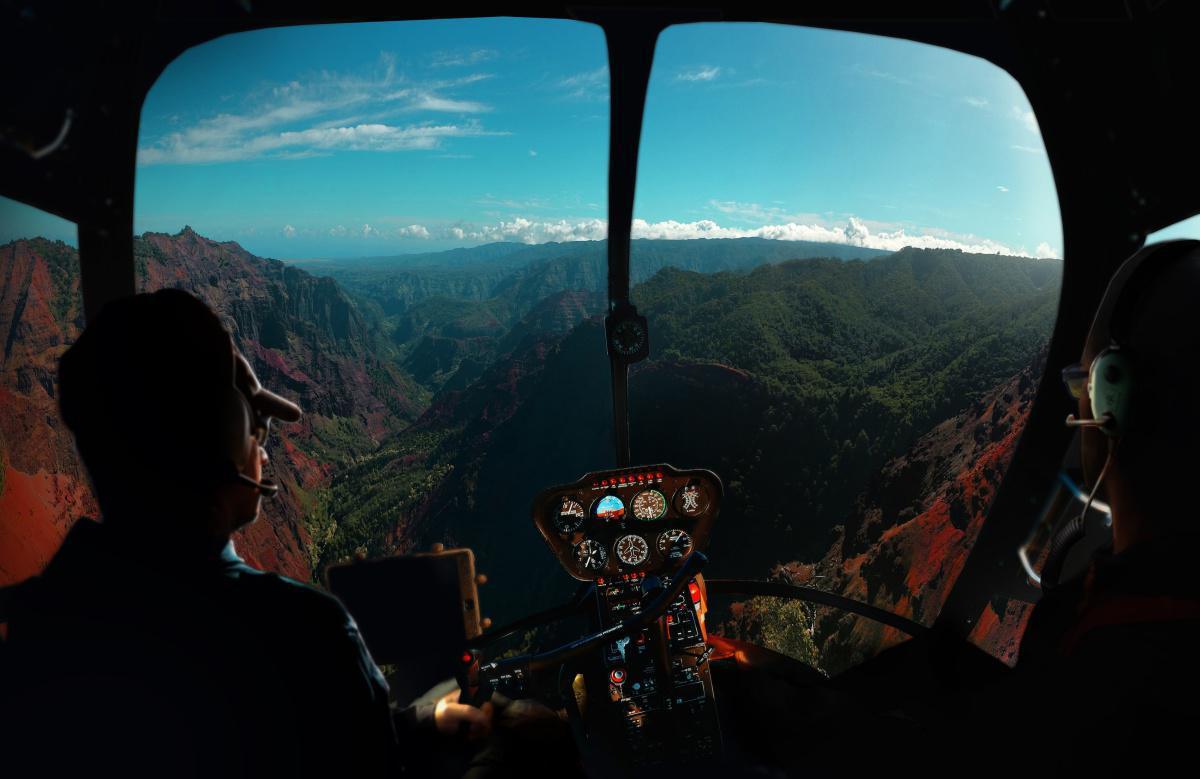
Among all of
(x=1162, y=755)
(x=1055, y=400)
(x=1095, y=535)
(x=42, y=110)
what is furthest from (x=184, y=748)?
(x=1055, y=400)

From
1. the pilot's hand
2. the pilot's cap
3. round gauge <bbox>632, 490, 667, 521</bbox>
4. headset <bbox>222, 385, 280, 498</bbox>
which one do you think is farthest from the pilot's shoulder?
round gauge <bbox>632, 490, 667, 521</bbox>

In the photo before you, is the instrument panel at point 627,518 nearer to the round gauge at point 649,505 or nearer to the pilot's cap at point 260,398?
the round gauge at point 649,505

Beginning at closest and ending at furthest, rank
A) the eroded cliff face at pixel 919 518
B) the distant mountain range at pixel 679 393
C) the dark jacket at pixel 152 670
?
the dark jacket at pixel 152 670, the eroded cliff face at pixel 919 518, the distant mountain range at pixel 679 393

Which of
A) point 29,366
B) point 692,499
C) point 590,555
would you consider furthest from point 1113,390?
point 29,366

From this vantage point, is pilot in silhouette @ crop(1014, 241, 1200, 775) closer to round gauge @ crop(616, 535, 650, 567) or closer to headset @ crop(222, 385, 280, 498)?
headset @ crop(222, 385, 280, 498)

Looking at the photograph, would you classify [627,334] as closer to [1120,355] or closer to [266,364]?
[1120,355]

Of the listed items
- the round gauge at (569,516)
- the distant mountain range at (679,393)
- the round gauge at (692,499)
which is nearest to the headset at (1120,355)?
the round gauge at (692,499)

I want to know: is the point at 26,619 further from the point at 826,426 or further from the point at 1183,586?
the point at 826,426

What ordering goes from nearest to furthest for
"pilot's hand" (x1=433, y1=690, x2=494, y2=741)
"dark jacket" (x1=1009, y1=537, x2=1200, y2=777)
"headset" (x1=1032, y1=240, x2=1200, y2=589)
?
"dark jacket" (x1=1009, y1=537, x2=1200, y2=777), "headset" (x1=1032, y1=240, x2=1200, y2=589), "pilot's hand" (x1=433, y1=690, x2=494, y2=741)
